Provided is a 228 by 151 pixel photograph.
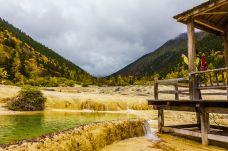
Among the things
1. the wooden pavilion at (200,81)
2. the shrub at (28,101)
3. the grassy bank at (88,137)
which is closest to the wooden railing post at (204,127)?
the wooden pavilion at (200,81)

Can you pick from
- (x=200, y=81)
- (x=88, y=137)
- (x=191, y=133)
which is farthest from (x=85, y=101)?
(x=88, y=137)

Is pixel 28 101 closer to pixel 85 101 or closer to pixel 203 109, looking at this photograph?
pixel 85 101

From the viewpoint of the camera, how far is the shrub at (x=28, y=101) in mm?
35719

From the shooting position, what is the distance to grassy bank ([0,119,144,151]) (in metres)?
9.66

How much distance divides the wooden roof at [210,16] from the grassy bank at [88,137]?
617 centimetres

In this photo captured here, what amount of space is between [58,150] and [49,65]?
12634cm

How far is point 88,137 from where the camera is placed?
12984mm

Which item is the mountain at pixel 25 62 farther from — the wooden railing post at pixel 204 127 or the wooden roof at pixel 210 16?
the wooden railing post at pixel 204 127

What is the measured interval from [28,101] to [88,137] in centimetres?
2520

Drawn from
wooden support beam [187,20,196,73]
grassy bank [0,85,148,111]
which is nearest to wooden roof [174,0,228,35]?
wooden support beam [187,20,196,73]

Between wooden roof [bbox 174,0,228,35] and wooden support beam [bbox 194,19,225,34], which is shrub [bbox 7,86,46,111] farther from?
wooden support beam [bbox 194,19,225,34]

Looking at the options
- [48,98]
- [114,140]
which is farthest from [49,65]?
[114,140]

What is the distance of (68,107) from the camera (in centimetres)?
3903

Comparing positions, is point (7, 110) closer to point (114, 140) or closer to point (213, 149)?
point (114, 140)
